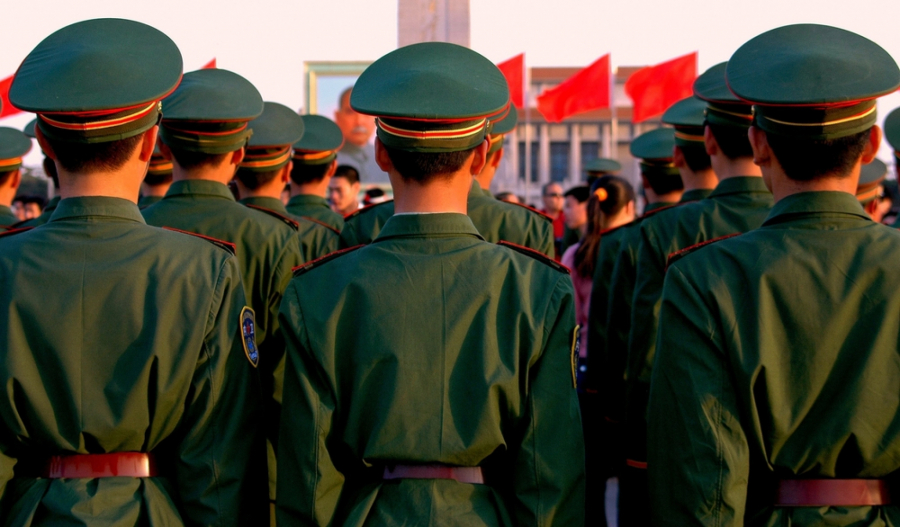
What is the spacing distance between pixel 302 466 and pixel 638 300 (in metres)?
1.70

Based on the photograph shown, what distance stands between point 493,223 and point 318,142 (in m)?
1.36

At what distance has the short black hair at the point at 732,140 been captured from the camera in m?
3.14

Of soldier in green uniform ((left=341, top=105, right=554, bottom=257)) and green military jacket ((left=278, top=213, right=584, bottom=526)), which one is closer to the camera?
green military jacket ((left=278, top=213, right=584, bottom=526))

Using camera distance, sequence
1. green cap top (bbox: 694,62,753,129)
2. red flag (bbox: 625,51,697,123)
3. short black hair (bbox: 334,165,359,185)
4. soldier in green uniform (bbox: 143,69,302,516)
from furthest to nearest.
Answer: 1. red flag (bbox: 625,51,697,123)
2. short black hair (bbox: 334,165,359,185)
3. soldier in green uniform (bbox: 143,69,302,516)
4. green cap top (bbox: 694,62,753,129)

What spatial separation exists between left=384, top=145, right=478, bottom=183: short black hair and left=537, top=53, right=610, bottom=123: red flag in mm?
13825

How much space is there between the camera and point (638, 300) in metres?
3.29

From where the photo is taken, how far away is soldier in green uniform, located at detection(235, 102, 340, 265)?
159 inches

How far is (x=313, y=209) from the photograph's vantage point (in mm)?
4898

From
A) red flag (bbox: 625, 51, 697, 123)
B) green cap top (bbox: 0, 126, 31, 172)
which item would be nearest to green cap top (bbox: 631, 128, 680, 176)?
green cap top (bbox: 0, 126, 31, 172)

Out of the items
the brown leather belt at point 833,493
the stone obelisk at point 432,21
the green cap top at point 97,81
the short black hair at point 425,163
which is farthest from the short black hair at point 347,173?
the brown leather belt at point 833,493

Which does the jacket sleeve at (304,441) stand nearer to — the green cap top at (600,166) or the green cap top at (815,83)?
the green cap top at (815,83)

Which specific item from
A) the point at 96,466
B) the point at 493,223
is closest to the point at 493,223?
the point at 493,223

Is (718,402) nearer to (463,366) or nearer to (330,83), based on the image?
(463,366)

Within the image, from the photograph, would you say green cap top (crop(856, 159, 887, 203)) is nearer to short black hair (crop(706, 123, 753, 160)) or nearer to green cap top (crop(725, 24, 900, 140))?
short black hair (crop(706, 123, 753, 160))
